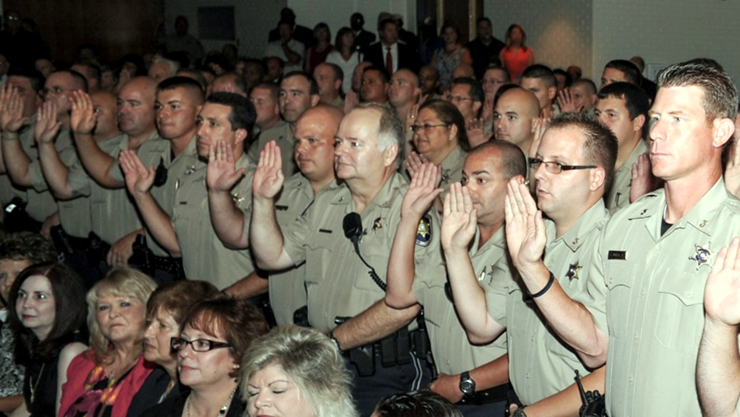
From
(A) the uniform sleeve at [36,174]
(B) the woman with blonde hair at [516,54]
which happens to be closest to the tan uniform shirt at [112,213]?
(A) the uniform sleeve at [36,174]

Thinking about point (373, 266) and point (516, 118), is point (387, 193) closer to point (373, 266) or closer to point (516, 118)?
point (373, 266)

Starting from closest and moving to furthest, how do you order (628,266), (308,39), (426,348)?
1. (628,266)
2. (426,348)
3. (308,39)

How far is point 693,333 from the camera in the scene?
227cm

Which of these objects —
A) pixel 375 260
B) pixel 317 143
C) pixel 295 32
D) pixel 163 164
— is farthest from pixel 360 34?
pixel 375 260

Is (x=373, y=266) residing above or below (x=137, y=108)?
below

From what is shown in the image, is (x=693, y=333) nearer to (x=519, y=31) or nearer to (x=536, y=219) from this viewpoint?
(x=536, y=219)

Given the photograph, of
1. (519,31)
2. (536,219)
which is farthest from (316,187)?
(519,31)

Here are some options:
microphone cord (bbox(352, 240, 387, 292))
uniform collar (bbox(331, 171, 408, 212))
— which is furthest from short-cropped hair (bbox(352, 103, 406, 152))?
microphone cord (bbox(352, 240, 387, 292))

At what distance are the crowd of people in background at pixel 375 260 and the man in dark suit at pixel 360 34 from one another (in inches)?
201

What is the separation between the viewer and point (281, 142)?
5.96 m

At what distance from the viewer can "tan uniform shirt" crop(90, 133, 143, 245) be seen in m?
5.18

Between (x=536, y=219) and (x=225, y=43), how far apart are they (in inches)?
425

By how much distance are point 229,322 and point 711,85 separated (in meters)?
1.60

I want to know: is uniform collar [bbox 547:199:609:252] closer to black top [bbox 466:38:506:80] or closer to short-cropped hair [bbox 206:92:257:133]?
short-cropped hair [bbox 206:92:257:133]
